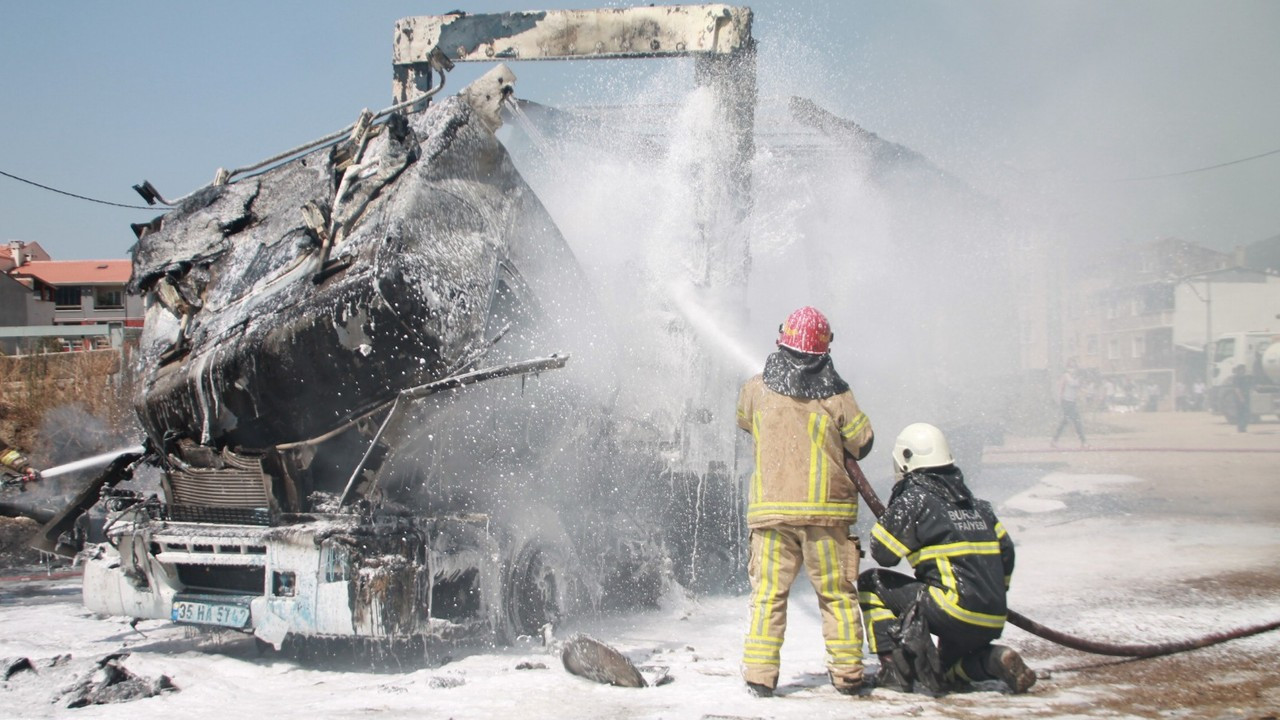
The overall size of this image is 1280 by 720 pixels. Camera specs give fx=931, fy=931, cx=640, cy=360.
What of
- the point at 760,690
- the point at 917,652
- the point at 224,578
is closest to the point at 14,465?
the point at 224,578

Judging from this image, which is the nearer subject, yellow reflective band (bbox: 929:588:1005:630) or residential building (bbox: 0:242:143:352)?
yellow reflective band (bbox: 929:588:1005:630)

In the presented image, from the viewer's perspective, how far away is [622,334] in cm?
584

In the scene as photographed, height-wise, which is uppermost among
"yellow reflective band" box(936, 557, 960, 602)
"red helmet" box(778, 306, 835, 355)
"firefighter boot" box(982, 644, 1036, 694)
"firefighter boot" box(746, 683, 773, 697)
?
"red helmet" box(778, 306, 835, 355)

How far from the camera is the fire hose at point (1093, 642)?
389 centimetres

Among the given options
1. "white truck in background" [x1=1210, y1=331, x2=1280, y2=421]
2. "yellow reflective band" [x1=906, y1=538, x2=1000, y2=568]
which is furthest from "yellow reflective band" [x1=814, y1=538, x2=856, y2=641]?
"white truck in background" [x1=1210, y1=331, x2=1280, y2=421]

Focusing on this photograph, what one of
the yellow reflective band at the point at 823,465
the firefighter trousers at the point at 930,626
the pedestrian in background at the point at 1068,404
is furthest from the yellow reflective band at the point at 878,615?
the pedestrian in background at the point at 1068,404

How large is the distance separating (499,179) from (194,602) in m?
2.52

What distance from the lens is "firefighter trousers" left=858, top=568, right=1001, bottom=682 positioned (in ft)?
11.7

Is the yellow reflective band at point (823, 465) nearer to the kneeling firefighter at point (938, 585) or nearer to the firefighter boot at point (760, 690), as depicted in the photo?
the kneeling firefighter at point (938, 585)

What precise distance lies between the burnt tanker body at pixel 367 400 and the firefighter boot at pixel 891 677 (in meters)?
1.83

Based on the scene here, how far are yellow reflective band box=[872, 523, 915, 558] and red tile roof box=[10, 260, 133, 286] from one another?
47.8m

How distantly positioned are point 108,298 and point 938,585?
50.3 m

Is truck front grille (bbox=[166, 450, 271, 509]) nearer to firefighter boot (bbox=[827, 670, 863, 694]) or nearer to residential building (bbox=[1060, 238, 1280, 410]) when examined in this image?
firefighter boot (bbox=[827, 670, 863, 694])

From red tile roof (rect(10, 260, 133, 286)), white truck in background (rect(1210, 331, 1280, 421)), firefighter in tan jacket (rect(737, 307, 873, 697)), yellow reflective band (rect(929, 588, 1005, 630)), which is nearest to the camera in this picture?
yellow reflective band (rect(929, 588, 1005, 630))
